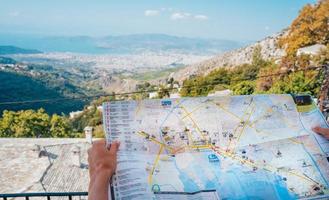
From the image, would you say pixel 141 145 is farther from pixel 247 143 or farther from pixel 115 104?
pixel 247 143

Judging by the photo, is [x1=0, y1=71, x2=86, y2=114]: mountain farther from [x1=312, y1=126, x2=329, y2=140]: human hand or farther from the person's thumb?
[x1=312, y1=126, x2=329, y2=140]: human hand

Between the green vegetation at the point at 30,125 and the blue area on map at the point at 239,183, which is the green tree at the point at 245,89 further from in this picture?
the blue area on map at the point at 239,183

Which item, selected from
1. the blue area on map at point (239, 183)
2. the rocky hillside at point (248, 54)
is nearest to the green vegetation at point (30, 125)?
the rocky hillside at point (248, 54)

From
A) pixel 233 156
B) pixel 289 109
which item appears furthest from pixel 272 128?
pixel 233 156

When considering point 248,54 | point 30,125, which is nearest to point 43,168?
point 30,125

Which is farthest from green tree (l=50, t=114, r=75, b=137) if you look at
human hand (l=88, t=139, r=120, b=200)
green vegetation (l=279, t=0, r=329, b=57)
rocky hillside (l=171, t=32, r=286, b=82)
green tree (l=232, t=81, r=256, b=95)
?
human hand (l=88, t=139, r=120, b=200)
